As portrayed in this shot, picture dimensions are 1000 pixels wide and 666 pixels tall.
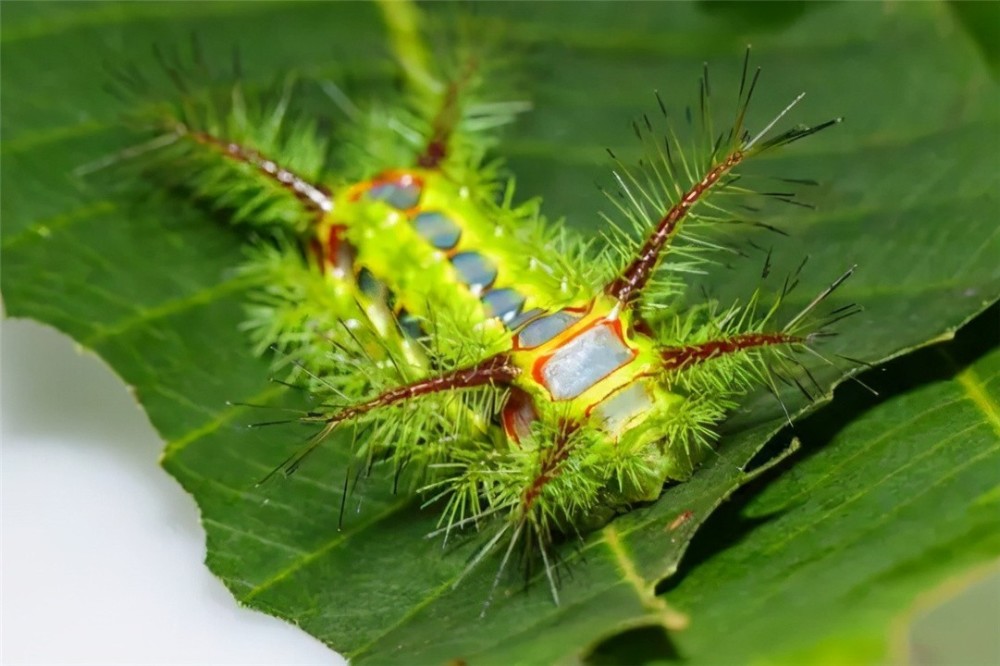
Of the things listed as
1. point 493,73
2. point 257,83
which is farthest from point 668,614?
point 257,83

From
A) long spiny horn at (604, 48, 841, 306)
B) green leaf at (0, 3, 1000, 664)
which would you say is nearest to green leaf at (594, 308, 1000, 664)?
green leaf at (0, 3, 1000, 664)

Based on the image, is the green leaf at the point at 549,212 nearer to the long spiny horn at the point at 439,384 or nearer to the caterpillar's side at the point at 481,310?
the caterpillar's side at the point at 481,310

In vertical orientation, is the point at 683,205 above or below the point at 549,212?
below

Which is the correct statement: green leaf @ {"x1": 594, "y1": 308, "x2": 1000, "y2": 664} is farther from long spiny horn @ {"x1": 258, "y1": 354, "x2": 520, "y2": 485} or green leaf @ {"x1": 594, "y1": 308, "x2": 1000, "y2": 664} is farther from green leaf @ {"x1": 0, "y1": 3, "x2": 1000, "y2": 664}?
long spiny horn @ {"x1": 258, "y1": 354, "x2": 520, "y2": 485}

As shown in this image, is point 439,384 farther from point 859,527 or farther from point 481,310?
point 859,527

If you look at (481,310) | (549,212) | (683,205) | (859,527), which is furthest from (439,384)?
(549,212)

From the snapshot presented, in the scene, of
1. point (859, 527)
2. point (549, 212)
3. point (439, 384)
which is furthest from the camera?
point (549, 212)

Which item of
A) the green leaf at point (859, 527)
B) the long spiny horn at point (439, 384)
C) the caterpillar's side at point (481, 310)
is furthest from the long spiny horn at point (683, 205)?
the green leaf at point (859, 527)
